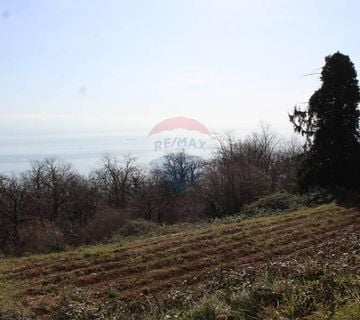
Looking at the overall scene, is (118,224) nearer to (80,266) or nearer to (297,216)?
(297,216)

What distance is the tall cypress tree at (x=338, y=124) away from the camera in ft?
71.8

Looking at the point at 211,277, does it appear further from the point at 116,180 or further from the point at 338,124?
the point at 116,180

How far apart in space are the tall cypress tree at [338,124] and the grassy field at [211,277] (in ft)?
17.9

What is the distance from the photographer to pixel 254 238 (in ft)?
42.5

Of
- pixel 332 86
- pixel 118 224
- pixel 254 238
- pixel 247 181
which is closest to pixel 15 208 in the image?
pixel 118 224

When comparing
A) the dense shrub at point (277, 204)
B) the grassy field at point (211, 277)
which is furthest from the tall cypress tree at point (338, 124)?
the grassy field at point (211, 277)

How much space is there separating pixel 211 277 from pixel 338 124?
48.9ft

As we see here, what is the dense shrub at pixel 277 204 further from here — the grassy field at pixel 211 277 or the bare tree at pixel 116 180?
the bare tree at pixel 116 180

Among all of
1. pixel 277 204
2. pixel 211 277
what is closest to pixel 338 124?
pixel 277 204

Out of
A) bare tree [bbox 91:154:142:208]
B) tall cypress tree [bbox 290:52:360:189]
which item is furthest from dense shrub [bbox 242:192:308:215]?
bare tree [bbox 91:154:142:208]

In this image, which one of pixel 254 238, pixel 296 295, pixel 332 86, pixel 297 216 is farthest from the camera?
pixel 332 86

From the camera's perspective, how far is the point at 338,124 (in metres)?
22.0

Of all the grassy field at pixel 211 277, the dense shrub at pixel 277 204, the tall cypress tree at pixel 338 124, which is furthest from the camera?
the tall cypress tree at pixel 338 124

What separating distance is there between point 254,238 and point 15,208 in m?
29.3
